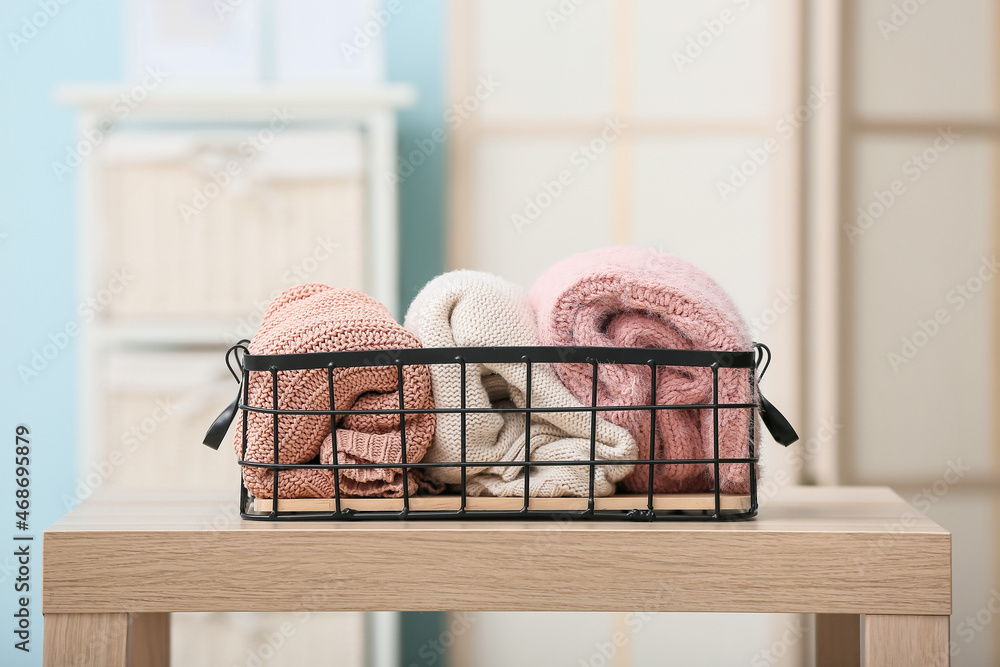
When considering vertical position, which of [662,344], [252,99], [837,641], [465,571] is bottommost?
[837,641]

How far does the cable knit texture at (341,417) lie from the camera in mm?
584

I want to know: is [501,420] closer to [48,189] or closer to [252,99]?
[252,99]

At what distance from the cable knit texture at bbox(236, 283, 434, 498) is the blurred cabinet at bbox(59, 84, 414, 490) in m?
0.75

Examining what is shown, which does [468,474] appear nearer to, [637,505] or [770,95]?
[637,505]

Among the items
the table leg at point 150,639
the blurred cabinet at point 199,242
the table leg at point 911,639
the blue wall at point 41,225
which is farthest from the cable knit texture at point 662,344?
the blue wall at point 41,225

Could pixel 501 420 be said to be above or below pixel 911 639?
above

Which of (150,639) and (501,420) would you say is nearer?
(501,420)

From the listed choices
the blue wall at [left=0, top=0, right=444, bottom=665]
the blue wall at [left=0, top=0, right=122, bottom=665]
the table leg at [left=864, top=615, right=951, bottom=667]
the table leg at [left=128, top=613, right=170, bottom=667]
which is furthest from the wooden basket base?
the blue wall at [left=0, top=0, right=122, bottom=665]

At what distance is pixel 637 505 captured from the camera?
590 mm

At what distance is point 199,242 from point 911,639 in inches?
45.9

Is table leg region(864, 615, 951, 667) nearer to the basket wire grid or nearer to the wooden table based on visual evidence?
the wooden table

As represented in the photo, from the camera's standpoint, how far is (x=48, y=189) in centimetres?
150

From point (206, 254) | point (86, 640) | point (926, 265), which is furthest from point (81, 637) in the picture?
point (926, 265)

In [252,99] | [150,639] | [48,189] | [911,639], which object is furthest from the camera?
[48,189]
